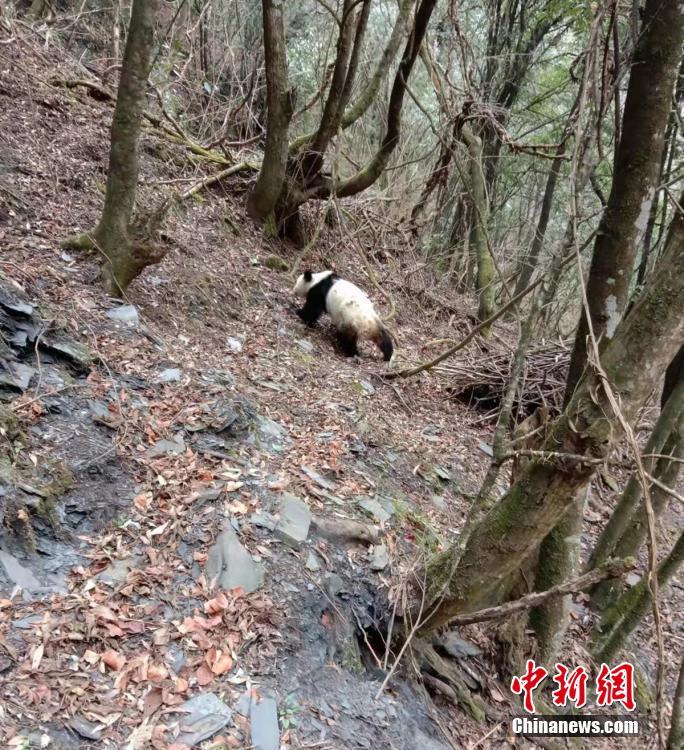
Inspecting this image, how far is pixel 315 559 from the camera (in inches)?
141

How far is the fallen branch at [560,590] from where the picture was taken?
2.81 meters

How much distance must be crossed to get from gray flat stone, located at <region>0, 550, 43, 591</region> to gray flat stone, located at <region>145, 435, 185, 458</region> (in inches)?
41.7

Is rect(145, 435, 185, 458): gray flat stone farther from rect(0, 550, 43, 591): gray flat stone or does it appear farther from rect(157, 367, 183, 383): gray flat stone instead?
rect(0, 550, 43, 591): gray flat stone

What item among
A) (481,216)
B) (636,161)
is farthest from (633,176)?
(481,216)

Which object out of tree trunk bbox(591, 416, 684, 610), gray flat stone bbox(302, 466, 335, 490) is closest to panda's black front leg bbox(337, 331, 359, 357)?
gray flat stone bbox(302, 466, 335, 490)

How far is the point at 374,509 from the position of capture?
14.1 ft

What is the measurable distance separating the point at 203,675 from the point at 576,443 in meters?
2.03

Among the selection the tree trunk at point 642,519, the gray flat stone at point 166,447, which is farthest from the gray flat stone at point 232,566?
the tree trunk at point 642,519

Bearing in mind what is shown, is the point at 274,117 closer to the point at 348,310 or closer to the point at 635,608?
the point at 348,310

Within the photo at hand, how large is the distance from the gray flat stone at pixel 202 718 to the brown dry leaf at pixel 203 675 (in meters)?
0.06

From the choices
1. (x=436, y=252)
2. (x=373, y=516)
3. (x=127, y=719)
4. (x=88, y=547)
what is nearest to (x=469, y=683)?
(x=373, y=516)

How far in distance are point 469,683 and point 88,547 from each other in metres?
2.53

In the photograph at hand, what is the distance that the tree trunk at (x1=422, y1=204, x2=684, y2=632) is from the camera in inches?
93.0

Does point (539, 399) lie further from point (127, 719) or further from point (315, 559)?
point (127, 719)
